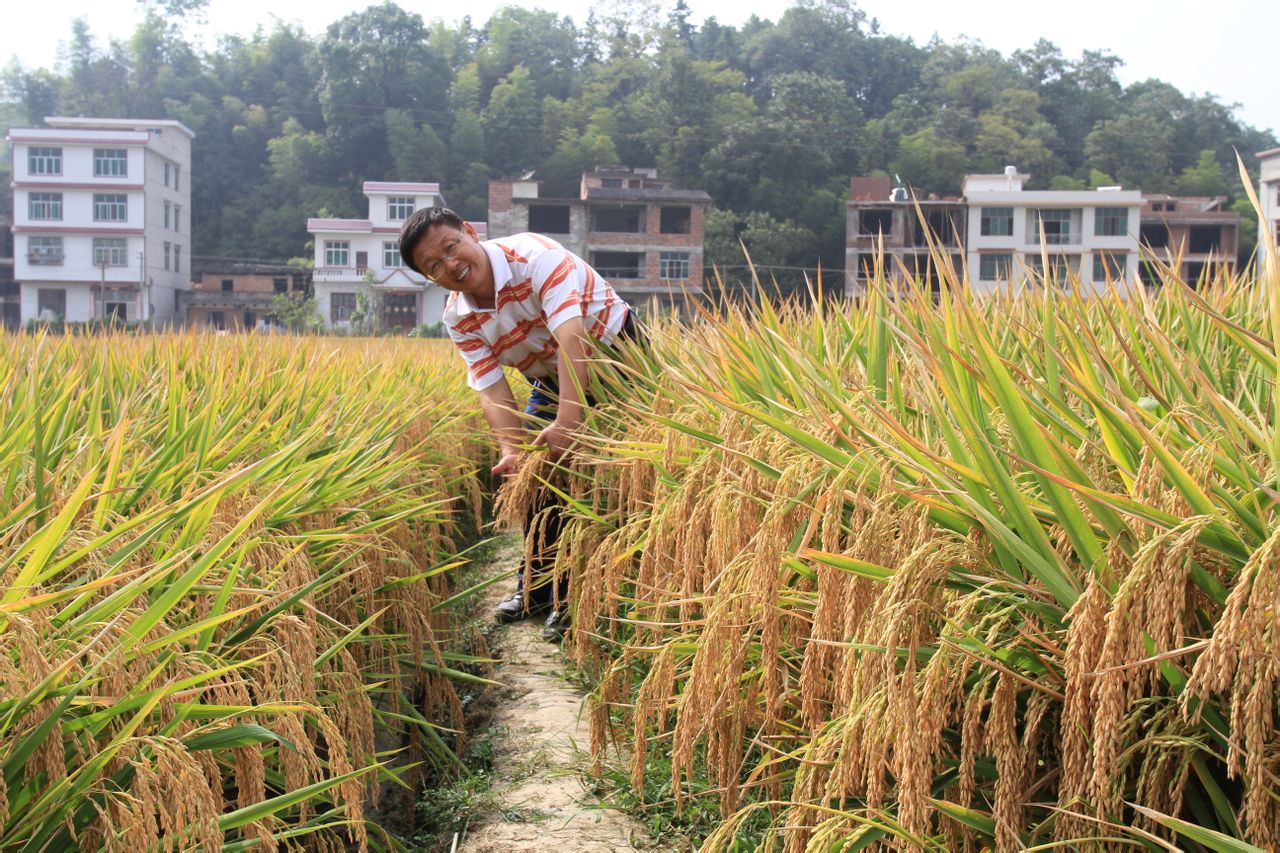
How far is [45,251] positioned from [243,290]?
7.80m

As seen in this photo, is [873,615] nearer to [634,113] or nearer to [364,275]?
[364,275]

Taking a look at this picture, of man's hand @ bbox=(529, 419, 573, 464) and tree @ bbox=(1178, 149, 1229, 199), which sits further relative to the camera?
tree @ bbox=(1178, 149, 1229, 199)

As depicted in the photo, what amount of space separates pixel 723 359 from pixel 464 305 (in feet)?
6.00

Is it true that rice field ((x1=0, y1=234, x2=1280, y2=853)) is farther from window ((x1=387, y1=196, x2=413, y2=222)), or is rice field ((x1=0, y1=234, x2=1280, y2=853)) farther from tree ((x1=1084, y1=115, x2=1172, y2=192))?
tree ((x1=1084, y1=115, x2=1172, y2=192))

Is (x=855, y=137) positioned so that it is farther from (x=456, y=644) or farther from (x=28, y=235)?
(x=456, y=644)

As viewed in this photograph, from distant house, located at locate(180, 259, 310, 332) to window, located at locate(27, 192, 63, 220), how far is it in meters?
5.99

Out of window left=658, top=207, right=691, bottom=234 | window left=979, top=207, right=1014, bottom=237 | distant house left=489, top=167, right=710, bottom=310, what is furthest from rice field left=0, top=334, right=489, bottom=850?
window left=658, top=207, right=691, bottom=234

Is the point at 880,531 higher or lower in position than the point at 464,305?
lower

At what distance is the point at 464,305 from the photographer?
4664 millimetres

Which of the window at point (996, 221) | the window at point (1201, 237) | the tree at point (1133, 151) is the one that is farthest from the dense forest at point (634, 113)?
the window at point (996, 221)

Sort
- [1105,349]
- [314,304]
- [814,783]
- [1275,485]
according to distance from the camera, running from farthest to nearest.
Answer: [314,304]
[1105,349]
[814,783]
[1275,485]

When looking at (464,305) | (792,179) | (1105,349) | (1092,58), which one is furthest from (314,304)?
(1092,58)

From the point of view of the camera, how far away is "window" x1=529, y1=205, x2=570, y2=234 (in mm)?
44862

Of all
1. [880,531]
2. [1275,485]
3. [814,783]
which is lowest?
[814,783]
